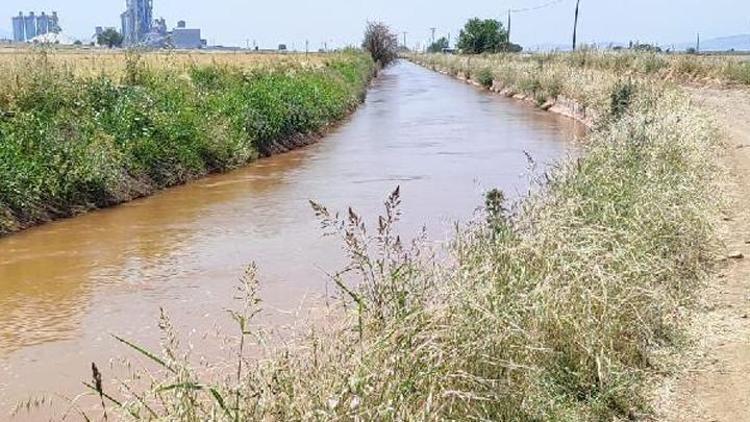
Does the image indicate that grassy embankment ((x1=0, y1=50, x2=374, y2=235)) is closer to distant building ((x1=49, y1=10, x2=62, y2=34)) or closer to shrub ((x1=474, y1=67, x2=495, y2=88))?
distant building ((x1=49, y1=10, x2=62, y2=34))

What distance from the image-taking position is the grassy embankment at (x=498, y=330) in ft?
12.2

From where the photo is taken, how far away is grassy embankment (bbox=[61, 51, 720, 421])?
12.2 ft

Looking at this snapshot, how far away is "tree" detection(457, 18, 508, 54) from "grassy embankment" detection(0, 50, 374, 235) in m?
63.4

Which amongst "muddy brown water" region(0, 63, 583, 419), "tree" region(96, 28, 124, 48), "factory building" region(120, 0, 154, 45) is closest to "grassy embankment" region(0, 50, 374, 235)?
"muddy brown water" region(0, 63, 583, 419)

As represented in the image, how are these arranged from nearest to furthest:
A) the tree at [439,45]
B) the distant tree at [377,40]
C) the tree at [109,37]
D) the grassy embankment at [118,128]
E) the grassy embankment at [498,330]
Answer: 1. the grassy embankment at [498,330]
2. the grassy embankment at [118,128]
3. the distant tree at [377,40]
4. the tree at [109,37]
5. the tree at [439,45]

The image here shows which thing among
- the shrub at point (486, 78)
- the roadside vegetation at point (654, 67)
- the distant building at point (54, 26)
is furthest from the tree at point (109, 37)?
the distant building at point (54, 26)

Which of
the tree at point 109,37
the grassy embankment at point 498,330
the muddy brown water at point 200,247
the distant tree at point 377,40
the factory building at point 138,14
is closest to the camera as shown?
the grassy embankment at point 498,330

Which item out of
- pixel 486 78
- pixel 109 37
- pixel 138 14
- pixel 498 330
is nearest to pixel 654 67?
pixel 486 78

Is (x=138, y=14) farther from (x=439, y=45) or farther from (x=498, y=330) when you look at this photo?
(x=439, y=45)

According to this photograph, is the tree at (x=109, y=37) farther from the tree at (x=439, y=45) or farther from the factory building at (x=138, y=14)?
the tree at (x=439, y=45)

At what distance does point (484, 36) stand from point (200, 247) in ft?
248

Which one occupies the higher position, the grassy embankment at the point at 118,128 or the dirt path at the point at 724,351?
the grassy embankment at the point at 118,128

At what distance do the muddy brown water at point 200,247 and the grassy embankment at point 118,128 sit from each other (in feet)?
1.39

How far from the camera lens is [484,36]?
81938 mm
